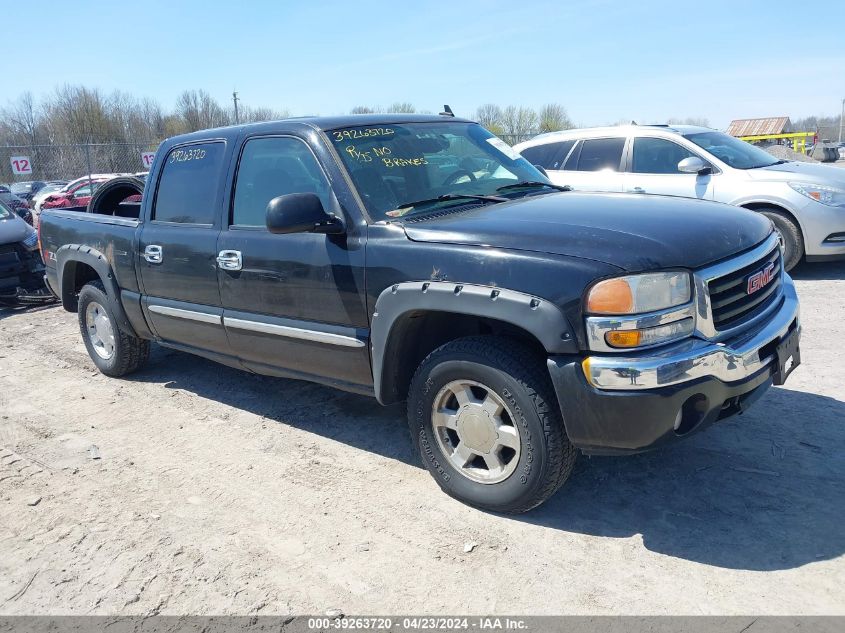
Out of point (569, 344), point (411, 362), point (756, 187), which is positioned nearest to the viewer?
point (569, 344)

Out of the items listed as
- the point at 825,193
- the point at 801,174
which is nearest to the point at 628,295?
the point at 825,193

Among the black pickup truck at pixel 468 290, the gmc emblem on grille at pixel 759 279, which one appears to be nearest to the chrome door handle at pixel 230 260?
the black pickup truck at pixel 468 290

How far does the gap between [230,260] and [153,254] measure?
3.07 feet

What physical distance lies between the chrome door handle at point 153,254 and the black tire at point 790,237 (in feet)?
20.9

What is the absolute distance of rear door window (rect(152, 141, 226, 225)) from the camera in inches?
175

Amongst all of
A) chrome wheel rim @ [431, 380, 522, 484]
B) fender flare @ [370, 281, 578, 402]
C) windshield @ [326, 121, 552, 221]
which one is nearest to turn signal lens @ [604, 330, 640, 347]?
fender flare @ [370, 281, 578, 402]

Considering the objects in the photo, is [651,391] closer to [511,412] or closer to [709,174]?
[511,412]

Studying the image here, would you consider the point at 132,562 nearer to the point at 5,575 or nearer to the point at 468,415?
the point at 5,575

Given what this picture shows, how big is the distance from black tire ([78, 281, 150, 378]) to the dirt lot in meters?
0.85

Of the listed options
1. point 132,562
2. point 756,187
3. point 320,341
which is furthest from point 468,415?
point 756,187

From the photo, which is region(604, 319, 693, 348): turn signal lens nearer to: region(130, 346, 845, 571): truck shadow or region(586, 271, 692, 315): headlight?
region(586, 271, 692, 315): headlight

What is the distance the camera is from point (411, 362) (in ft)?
11.9

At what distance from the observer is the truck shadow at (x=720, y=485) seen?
2.95m

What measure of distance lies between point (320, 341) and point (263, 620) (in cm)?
153
